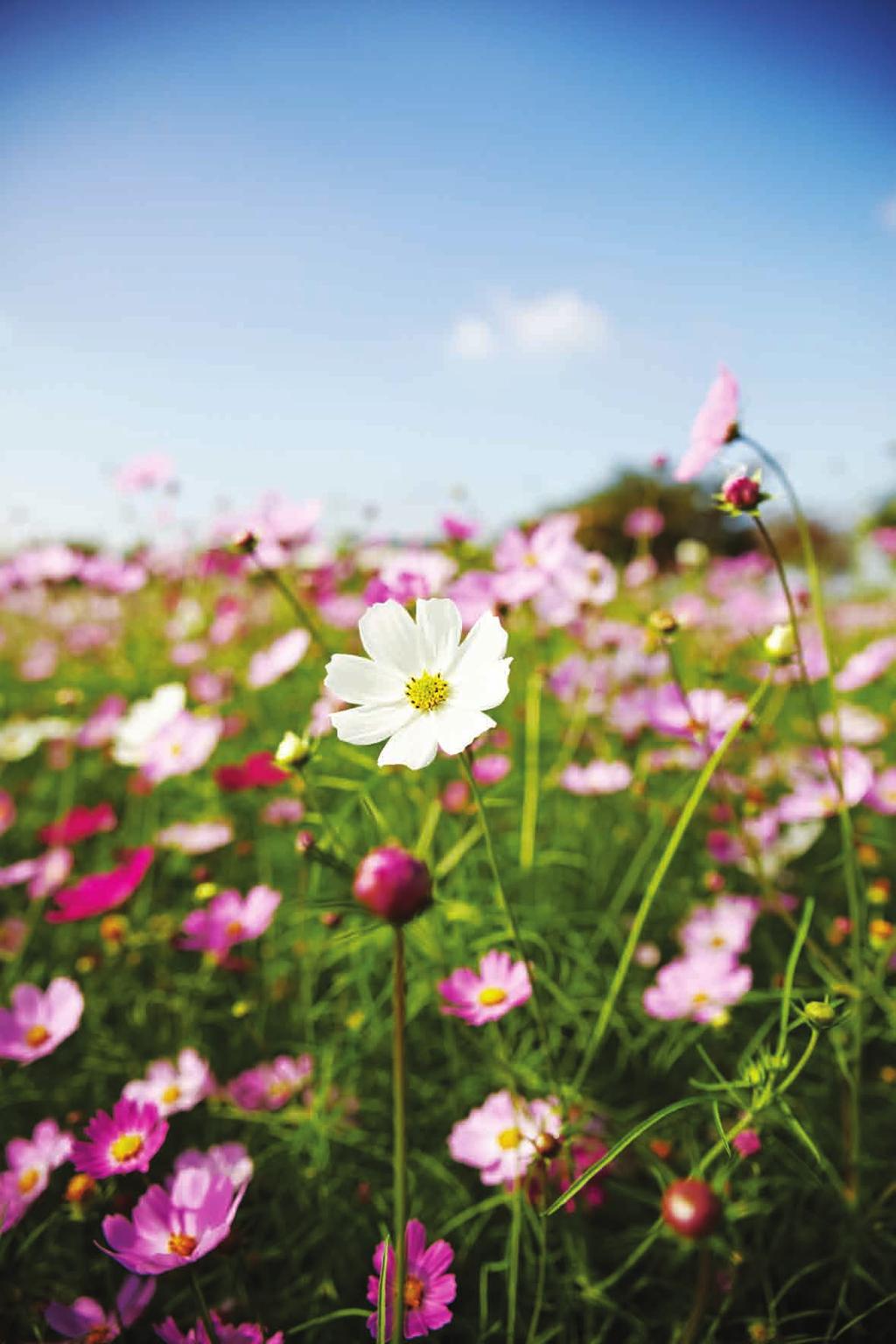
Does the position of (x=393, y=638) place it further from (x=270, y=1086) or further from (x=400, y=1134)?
(x=270, y=1086)

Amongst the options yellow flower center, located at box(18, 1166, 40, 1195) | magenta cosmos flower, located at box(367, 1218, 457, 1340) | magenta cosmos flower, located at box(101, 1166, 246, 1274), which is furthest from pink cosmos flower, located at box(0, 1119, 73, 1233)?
magenta cosmos flower, located at box(367, 1218, 457, 1340)

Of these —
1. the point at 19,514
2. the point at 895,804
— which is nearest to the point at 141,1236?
the point at 895,804

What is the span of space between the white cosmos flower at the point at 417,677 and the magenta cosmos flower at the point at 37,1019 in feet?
1.66

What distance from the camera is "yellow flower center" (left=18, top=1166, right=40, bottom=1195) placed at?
73 centimetres

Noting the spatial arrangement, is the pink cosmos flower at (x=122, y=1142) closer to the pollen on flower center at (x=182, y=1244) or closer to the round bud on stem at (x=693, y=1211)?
the pollen on flower center at (x=182, y=1244)

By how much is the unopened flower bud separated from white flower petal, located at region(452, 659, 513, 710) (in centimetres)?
15

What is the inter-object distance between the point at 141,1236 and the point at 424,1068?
0.38m

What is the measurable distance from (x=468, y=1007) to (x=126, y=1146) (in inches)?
12.3

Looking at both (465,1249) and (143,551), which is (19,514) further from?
(465,1249)

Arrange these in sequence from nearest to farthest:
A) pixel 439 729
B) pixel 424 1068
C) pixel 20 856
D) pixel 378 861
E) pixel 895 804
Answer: pixel 378 861
pixel 439 729
pixel 424 1068
pixel 895 804
pixel 20 856

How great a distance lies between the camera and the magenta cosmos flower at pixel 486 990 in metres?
0.68

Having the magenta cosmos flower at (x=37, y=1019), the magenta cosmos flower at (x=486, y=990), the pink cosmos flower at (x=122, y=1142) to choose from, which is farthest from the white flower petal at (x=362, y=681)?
the magenta cosmos flower at (x=37, y=1019)

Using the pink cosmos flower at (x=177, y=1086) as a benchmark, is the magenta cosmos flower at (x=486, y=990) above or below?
above

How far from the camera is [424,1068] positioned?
90 cm
